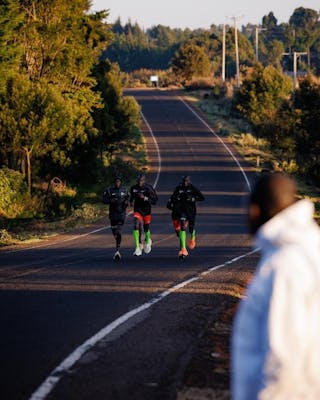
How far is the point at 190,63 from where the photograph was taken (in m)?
120

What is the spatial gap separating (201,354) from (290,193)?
488 centimetres

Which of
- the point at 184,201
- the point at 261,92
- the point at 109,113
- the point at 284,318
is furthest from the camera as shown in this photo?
the point at 261,92

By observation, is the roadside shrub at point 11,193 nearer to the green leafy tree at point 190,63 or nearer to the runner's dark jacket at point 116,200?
the runner's dark jacket at point 116,200

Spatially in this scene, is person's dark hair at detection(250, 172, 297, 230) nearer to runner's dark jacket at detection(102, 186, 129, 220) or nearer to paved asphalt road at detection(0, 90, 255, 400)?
paved asphalt road at detection(0, 90, 255, 400)

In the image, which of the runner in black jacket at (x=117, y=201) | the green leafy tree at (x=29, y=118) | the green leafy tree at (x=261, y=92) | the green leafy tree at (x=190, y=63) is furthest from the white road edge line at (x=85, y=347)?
the green leafy tree at (x=190, y=63)

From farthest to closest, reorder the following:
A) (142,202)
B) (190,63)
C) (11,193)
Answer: (190,63), (11,193), (142,202)

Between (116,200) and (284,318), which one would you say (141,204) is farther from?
(284,318)

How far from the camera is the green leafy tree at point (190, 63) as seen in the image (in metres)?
121

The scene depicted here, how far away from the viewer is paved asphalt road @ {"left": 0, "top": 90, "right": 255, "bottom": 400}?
23.7 feet

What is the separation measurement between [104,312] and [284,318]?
7309 mm

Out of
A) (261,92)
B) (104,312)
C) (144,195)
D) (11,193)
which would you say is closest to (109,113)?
(11,193)

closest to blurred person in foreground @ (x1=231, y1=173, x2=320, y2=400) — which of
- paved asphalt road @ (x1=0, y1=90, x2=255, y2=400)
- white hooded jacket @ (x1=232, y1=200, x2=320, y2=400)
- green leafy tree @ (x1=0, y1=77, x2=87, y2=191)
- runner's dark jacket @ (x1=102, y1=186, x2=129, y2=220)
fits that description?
white hooded jacket @ (x1=232, y1=200, x2=320, y2=400)

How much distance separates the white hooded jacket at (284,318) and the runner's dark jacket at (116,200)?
1449cm

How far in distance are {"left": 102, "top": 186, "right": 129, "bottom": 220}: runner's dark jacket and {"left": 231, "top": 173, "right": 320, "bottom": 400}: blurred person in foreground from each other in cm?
1445
